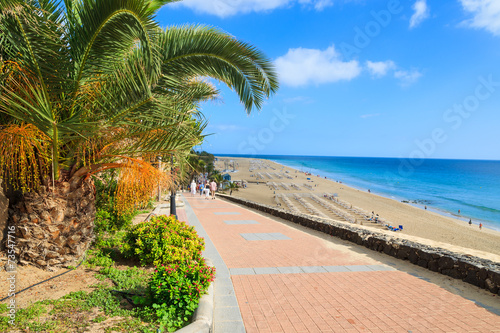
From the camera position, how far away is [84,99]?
12.7 ft

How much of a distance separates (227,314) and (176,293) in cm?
81

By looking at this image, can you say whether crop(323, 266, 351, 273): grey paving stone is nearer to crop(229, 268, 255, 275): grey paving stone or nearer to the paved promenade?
the paved promenade

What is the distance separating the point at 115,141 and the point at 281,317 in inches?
136

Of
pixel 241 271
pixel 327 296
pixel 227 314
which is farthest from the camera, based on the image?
pixel 241 271

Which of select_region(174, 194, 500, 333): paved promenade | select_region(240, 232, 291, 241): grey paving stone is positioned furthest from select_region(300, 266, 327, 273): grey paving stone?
select_region(240, 232, 291, 241): grey paving stone

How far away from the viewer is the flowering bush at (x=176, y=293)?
3.36 metres

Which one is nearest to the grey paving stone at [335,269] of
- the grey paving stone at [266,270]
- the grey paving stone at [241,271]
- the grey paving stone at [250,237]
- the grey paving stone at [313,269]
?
the grey paving stone at [313,269]

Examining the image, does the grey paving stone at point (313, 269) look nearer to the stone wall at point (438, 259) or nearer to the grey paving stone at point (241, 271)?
the grey paving stone at point (241, 271)

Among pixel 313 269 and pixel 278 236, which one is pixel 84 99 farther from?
pixel 278 236

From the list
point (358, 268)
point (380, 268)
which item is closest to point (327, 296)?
point (358, 268)

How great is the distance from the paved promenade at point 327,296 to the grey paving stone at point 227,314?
1 centimetres

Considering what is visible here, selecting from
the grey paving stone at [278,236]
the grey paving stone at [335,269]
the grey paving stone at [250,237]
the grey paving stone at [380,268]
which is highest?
the grey paving stone at [380,268]

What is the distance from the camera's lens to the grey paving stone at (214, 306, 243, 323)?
3.70 m

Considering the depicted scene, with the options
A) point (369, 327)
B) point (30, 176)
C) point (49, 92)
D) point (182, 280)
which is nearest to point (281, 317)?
point (369, 327)
